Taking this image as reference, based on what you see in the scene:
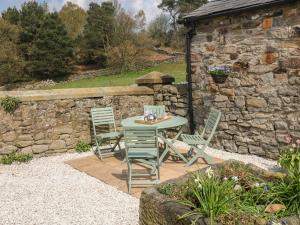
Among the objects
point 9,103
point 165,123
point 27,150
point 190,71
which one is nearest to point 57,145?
point 27,150

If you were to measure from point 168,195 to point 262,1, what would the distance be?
4.40m

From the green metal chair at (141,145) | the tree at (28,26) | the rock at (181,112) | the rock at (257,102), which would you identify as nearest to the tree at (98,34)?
the tree at (28,26)

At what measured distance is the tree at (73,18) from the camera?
3969cm

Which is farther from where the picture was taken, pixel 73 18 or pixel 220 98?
pixel 73 18

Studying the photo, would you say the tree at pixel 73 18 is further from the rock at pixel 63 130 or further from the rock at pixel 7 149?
the rock at pixel 7 149

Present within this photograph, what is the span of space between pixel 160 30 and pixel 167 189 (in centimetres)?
3756

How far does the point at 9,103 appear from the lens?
655 cm

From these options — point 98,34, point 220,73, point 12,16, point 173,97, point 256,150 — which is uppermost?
point 12,16

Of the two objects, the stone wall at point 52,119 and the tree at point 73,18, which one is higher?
the tree at point 73,18

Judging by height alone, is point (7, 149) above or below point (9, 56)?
below

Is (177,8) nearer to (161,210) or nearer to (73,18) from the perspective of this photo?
(73,18)

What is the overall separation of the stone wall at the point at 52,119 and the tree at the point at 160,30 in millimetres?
31539

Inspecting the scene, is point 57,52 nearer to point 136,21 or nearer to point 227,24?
point 136,21

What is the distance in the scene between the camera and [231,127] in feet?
22.4
